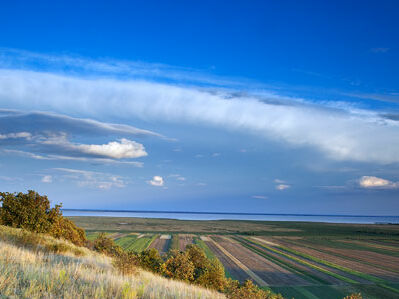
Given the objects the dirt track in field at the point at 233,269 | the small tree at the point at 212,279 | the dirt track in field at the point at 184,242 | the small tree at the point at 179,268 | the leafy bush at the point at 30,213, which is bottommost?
the dirt track in field at the point at 184,242

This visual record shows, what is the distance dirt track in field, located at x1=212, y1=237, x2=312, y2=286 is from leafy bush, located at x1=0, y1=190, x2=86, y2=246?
31.1 m

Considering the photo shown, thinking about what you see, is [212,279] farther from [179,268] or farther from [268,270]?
[268,270]

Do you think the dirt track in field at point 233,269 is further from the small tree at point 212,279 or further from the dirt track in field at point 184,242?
the small tree at point 212,279

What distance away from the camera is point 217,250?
7525cm

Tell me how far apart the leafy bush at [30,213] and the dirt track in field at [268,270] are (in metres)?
31.1

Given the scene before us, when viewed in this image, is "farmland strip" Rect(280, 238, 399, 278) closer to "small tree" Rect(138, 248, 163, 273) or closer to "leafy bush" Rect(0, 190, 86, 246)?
"small tree" Rect(138, 248, 163, 273)

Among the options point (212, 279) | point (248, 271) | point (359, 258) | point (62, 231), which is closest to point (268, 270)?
point (248, 271)

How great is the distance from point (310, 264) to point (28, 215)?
5210 centimetres

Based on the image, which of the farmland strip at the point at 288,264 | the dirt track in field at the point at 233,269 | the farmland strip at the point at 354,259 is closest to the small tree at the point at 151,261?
the dirt track in field at the point at 233,269

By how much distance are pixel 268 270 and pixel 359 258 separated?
2991cm

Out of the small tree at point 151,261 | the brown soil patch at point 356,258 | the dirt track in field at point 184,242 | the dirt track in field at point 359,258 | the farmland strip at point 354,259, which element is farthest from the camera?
the dirt track in field at point 184,242

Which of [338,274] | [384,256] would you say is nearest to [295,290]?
[338,274]

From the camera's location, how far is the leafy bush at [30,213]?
1105 inches

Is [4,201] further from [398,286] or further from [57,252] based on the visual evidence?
[398,286]
